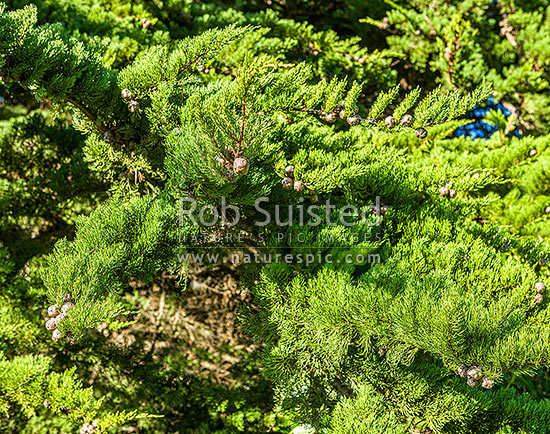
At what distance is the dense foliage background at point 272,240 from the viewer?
930mm

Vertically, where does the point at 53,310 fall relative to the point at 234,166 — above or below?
below

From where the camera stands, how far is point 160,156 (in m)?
1.25

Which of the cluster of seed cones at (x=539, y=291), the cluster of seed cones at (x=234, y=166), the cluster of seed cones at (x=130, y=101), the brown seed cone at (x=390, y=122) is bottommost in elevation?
the cluster of seed cones at (x=539, y=291)

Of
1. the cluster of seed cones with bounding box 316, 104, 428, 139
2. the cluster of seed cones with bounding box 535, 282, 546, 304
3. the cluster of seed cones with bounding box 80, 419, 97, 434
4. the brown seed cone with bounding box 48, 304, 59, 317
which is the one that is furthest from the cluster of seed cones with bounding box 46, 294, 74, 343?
the cluster of seed cones with bounding box 535, 282, 546, 304

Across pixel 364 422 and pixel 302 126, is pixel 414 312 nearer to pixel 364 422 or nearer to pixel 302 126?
pixel 364 422

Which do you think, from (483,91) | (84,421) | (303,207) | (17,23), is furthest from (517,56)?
(84,421)

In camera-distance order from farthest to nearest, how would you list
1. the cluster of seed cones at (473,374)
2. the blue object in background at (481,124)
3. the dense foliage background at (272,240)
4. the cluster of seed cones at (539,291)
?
1. the blue object in background at (481,124)
2. the cluster of seed cones at (539,291)
3. the dense foliage background at (272,240)
4. the cluster of seed cones at (473,374)

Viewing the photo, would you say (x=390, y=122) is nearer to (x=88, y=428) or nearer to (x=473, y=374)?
(x=473, y=374)

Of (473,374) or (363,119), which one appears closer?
(473,374)

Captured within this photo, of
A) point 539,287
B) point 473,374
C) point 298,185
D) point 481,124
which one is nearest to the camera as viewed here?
point 473,374

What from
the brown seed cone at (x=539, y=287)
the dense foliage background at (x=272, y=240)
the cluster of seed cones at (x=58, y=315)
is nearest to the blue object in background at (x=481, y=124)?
the dense foliage background at (x=272, y=240)

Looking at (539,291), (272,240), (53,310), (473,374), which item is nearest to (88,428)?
(53,310)

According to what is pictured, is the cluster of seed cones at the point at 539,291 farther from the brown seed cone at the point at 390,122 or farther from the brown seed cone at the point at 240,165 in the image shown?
the brown seed cone at the point at 240,165

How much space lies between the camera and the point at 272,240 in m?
1.14
